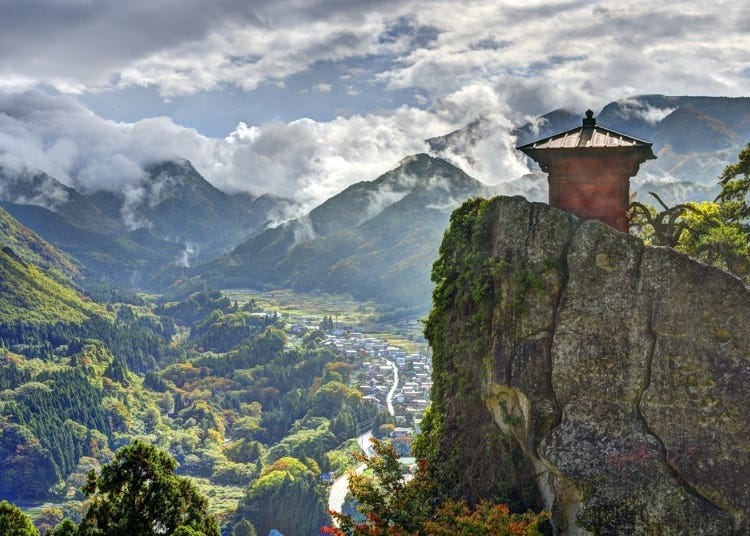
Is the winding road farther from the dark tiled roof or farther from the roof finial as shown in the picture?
the roof finial

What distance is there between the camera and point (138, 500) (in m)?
21.0

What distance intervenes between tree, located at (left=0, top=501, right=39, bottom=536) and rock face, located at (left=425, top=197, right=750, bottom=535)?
42.3ft

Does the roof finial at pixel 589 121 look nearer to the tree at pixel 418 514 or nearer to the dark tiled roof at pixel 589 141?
the dark tiled roof at pixel 589 141

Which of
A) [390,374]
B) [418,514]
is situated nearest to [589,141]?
[418,514]

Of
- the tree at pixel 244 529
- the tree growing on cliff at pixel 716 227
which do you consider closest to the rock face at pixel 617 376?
the tree growing on cliff at pixel 716 227

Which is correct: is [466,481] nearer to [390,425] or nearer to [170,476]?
[170,476]

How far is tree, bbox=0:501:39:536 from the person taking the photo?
21016mm

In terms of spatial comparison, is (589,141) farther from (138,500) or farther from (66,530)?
(66,530)

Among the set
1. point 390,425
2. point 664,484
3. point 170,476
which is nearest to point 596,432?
point 664,484

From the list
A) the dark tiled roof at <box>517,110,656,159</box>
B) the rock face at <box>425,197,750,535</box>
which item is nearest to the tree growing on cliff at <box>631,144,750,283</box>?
the dark tiled roof at <box>517,110,656,159</box>

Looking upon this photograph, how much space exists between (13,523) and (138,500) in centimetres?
359

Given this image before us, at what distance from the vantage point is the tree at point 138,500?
67.7 ft

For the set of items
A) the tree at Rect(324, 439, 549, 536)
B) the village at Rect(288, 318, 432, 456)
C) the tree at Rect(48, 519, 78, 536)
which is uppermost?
the tree at Rect(324, 439, 549, 536)

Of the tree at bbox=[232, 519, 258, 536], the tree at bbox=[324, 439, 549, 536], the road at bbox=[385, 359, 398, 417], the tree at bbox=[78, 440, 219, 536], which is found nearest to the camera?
the tree at bbox=[324, 439, 549, 536]
